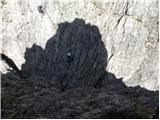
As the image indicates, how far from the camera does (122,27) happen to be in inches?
2212

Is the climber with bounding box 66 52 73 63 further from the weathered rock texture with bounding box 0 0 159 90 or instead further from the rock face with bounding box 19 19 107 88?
the weathered rock texture with bounding box 0 0 159 90

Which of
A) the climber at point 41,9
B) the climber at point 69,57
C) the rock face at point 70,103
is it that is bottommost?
the rock face at point 70,103

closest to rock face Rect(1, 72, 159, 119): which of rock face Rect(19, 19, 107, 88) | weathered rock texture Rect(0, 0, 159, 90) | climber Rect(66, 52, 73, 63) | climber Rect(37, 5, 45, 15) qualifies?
weathered rock texture Rect(0, 0, 159, 90)

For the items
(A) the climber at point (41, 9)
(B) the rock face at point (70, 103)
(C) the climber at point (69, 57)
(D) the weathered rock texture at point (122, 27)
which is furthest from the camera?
(A) the climber at point (41, 9)

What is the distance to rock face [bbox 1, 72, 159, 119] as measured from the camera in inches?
1201

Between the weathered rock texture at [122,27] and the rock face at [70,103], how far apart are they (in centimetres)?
1826

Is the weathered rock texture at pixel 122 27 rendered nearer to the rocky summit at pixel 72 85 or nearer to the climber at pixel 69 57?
the rocky summit at pixel 72 85

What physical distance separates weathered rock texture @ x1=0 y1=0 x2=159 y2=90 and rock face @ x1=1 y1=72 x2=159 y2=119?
18263mm

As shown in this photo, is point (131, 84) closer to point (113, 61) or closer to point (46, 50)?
point (113, 61)

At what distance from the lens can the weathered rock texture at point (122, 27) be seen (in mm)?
55938

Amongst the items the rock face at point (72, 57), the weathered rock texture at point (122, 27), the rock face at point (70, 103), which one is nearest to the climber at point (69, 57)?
the rock face at point (72, 57)

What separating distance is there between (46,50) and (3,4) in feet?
38.1

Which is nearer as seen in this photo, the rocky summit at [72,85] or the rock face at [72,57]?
the rocky summit at [72,85]

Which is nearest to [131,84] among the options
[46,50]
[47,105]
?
[46,50]
